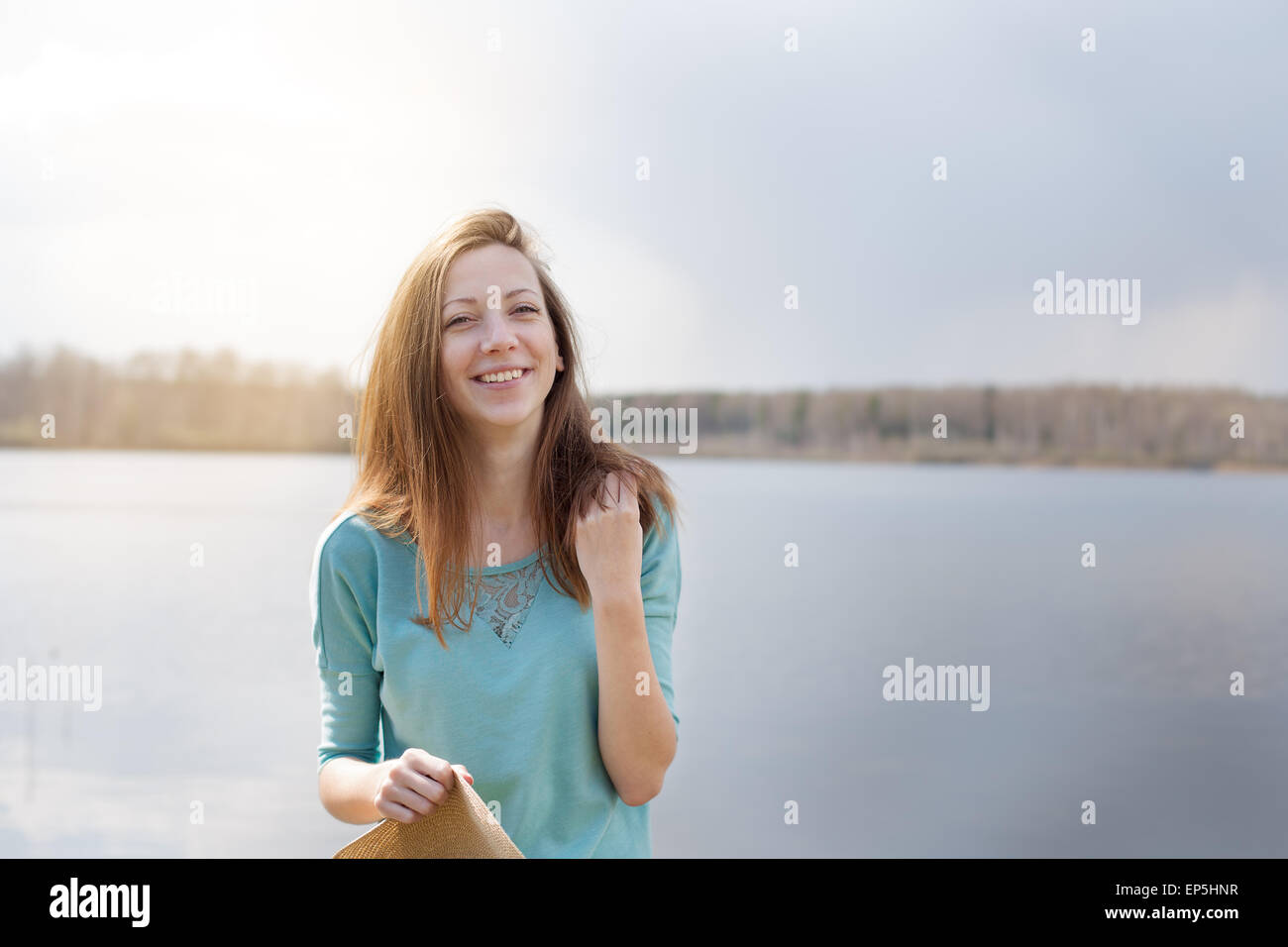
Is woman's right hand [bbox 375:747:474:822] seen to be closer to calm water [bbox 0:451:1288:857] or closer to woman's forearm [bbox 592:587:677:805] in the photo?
woman's forearm [bbox 592:587:677:805]

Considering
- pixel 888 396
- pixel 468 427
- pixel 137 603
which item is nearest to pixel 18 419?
pixel 137 603

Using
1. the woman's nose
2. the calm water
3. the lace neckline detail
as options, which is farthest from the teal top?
the calm water

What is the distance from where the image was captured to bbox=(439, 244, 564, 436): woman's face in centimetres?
132

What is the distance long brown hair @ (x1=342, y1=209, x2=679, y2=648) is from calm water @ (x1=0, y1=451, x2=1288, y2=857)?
3388 millimetres

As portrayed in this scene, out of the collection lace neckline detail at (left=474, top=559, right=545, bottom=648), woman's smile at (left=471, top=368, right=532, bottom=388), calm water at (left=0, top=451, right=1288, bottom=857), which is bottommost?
calm water at (left=0, top=451, right=1288, bottom=857)

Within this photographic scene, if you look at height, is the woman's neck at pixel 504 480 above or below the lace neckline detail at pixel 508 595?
above

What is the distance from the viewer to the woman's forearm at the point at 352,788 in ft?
3.83

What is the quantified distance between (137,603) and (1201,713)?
8003mm

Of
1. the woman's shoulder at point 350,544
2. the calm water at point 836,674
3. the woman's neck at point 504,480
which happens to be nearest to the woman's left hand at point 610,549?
the woman's neck at point 504,480

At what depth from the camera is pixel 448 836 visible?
1.08 m

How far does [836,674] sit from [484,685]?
225 inches

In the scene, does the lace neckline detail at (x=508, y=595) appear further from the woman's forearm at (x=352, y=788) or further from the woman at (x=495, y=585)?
the woman's forearm at (x=352, y=788)

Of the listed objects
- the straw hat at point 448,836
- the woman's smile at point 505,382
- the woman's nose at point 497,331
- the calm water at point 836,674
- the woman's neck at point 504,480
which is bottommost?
the calm water at point 836,674

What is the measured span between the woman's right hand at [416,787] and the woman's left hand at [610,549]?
285 mm
